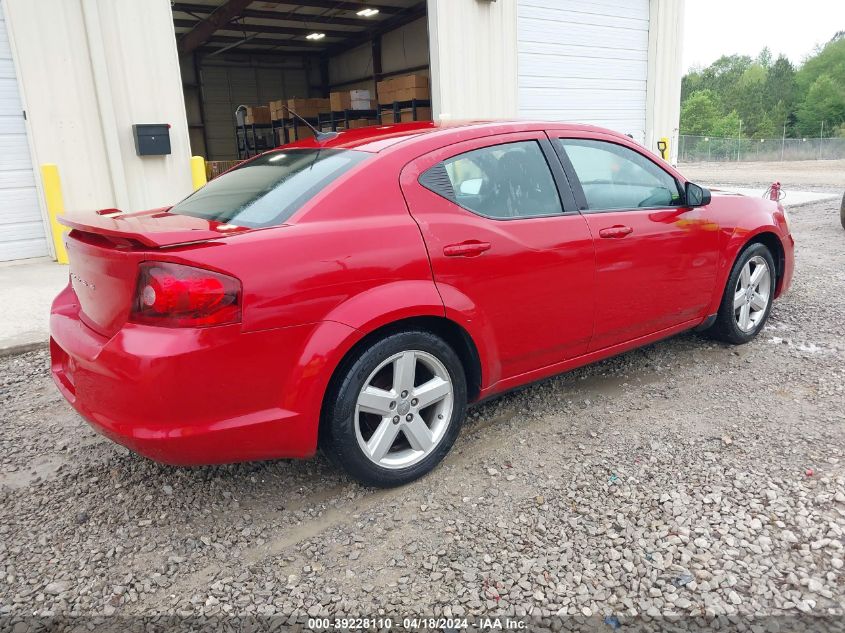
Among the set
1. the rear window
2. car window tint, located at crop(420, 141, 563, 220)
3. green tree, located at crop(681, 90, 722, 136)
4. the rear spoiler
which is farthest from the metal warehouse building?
green tree, located at crop(681, 90, 722, 136)

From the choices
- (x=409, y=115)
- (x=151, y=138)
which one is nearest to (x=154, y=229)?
(x=151, y=138)

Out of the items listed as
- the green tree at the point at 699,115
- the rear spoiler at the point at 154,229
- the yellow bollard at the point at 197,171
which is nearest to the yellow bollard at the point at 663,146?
the yellow bollard at the point at 197,171

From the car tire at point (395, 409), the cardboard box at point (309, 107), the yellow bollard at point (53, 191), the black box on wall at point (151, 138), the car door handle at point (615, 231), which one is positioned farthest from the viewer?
the cardboard box at point (309, 107)

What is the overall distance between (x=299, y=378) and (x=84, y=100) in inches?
245

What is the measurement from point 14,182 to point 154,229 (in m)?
6.05

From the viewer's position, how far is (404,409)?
278 cm

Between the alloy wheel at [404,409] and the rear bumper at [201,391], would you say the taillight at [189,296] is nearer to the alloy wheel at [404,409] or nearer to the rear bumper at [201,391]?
the rear bumper at [201,391]

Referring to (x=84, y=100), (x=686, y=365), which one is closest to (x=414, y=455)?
(x=686, y=365)

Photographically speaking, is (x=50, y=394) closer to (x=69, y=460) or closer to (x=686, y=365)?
(x=69, y=460)

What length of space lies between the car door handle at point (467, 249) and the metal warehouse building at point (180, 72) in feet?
19.0

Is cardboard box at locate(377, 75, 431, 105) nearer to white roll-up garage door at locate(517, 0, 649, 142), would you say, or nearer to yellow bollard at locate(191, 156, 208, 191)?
white roll-up garage door at locate(517, 0, 649, 142)

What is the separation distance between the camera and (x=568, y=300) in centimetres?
327

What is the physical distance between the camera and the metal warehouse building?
6914mm

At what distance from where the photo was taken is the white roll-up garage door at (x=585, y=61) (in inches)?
397
